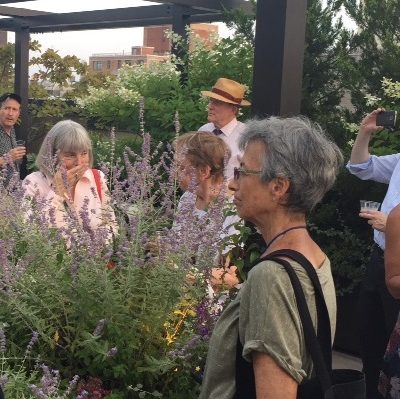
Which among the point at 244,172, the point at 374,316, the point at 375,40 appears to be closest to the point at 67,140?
the point at 374,316

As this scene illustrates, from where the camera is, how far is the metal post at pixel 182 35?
25.8ft

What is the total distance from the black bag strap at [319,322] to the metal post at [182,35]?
6.15 m

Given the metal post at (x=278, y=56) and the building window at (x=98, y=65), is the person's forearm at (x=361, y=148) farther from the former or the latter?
the building window at (x=98, y=65)

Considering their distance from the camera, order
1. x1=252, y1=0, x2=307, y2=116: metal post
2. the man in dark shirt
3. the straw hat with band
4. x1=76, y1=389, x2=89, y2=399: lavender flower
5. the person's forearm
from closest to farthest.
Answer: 1. x1=76, y1=389, x2=89, y2=399: lavender flower
2. x1=252, y1=0, x2=307, y2=116: metal post
3. the person's forearm
4. the straw hat with band
5. the man in dark shirt

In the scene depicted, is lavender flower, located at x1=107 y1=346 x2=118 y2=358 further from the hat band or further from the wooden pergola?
the hat band

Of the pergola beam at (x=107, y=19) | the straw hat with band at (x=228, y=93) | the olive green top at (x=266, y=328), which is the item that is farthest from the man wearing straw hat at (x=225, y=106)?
the olive green top at (x=266, y=328)

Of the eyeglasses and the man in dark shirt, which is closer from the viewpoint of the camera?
the eyeglasses

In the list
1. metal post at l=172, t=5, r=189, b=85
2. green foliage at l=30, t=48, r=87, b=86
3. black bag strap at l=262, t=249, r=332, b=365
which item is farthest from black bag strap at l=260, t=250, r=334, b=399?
green foliage at l=30, t=48, r=87, b=86

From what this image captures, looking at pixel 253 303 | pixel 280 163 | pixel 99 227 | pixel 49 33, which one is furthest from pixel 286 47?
pixel 49 33

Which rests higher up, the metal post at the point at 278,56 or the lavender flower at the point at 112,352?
the metal post at the point at 278,56

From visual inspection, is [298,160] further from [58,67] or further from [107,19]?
[58,67]

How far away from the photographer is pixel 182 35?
865cm

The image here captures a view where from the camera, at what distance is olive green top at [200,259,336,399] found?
63.6 inches

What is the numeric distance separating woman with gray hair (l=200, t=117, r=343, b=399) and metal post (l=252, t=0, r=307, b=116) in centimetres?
144
